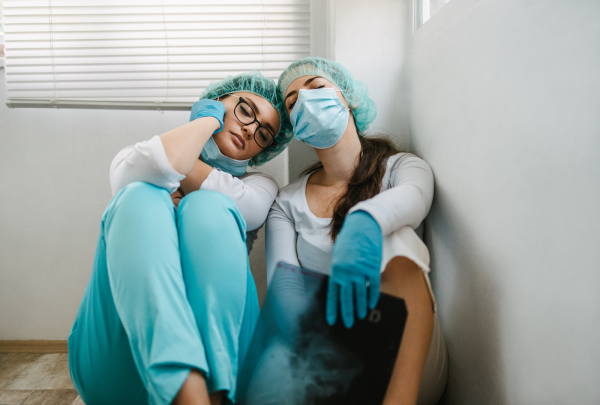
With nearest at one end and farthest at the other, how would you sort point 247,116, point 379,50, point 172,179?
point 172,179, point 247,116, point 379,50

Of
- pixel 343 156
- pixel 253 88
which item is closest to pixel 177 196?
pixel 253 88

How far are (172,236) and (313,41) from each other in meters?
1.24

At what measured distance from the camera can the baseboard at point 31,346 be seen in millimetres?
1633

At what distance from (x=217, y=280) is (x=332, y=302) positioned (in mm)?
241

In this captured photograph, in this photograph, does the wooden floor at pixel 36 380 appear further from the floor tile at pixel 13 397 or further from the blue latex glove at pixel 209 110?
the blue latex glove at pixel 209 110

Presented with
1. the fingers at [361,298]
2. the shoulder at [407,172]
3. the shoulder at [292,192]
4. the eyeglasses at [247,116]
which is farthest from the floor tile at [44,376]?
the shoulder at [407,172]

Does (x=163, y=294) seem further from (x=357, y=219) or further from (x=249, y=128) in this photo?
(x=249, y=128)

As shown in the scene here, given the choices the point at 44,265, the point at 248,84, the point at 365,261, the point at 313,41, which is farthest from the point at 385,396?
the point at 44,265

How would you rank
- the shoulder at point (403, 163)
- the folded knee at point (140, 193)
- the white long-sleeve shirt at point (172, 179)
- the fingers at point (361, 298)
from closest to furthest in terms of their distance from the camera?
the fingers at point (361, 298)
the folded knee at point (140, 193)
the white long-sleeve shirt at point (172, 179)
the shoulder at point (403, 163)

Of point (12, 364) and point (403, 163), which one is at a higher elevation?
point (403, 163)

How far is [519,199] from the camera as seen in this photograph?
66 centimetres

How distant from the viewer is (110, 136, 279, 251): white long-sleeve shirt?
854mm

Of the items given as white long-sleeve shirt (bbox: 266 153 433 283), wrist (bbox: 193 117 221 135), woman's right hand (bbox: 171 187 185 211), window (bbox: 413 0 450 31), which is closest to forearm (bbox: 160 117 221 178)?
wrist (bbox: 193 117 221 135)

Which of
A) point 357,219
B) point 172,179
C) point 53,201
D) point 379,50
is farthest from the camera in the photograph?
point 53,201
